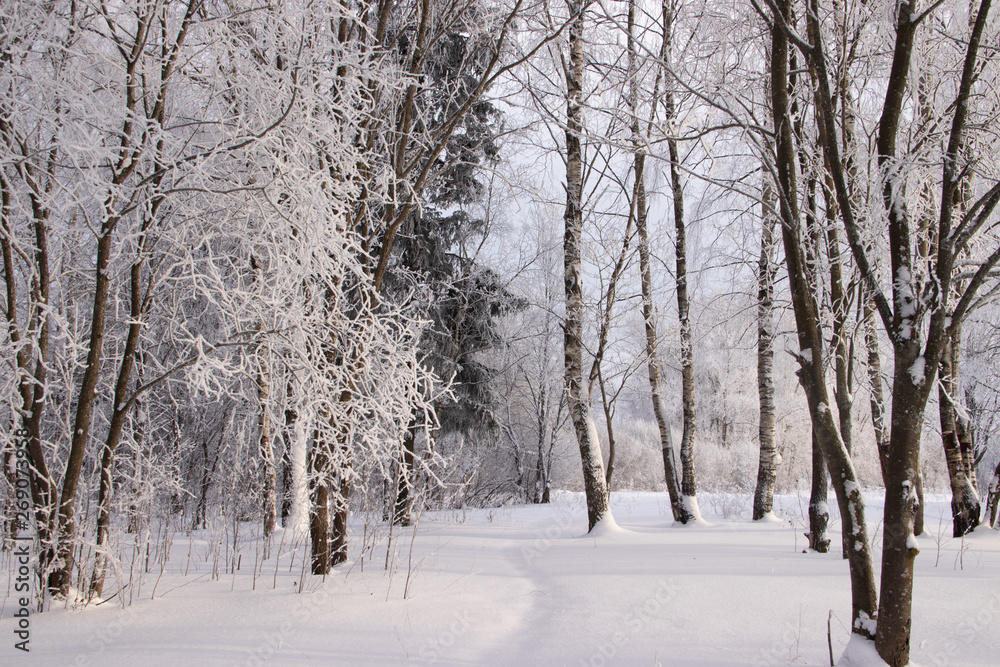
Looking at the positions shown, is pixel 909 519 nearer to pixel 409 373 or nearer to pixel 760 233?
pixel 409 373

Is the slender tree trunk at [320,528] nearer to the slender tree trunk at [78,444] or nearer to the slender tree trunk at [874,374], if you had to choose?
the slender tree trunk at [78,444]

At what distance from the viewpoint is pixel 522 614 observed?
325 cm

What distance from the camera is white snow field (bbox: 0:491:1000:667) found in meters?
2.48

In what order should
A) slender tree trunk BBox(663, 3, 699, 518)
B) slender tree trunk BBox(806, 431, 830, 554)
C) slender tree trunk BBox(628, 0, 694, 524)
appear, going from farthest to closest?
slender tree trunk BBox(663, 3, 699, 518)
slender tree trunk BBox(628, 0, 694, 524)
slender tree trunk BBox(806, 431, 830, 554)

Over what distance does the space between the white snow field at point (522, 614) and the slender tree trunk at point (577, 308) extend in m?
1.66

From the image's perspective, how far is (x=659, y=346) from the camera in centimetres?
852
